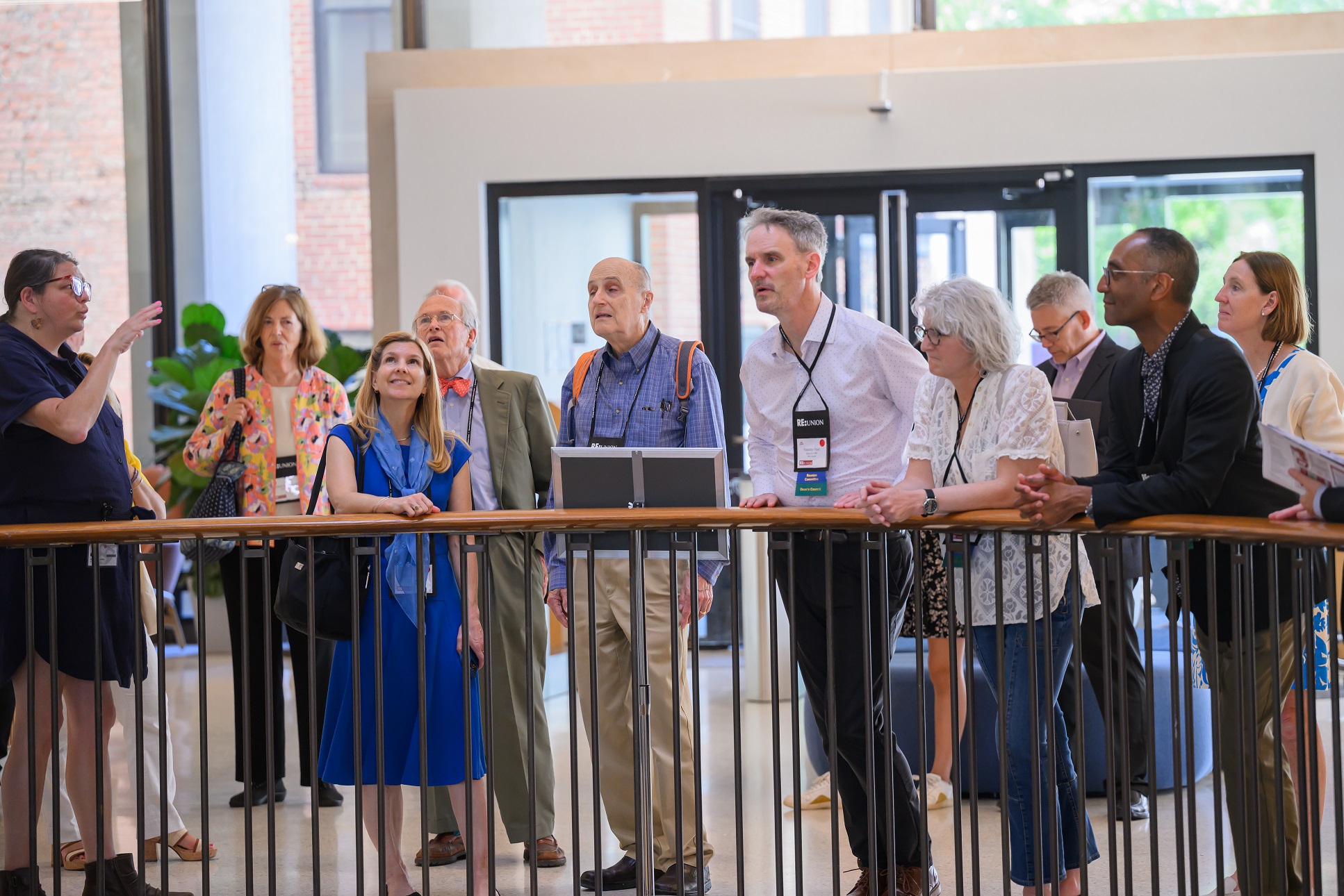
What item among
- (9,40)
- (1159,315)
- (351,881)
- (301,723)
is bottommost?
(351,881)

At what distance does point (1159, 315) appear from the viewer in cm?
306

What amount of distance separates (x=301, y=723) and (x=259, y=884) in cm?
93

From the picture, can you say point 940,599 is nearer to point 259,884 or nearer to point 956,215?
point 259,884

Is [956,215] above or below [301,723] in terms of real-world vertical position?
above

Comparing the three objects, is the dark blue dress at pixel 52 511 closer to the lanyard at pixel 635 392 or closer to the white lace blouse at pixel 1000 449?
the lanyard at pixel 635 392

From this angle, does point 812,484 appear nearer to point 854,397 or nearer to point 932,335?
point 854,397

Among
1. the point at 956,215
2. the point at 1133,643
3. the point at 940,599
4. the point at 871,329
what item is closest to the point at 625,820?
the point at 940,599

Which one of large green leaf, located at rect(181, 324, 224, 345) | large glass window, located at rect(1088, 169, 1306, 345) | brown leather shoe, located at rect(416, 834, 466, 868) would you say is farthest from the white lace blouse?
large green leaf, located at rect(181, 324, 224, 345)

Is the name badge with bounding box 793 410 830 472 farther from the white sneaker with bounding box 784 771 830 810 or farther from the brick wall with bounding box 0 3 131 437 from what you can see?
the brick wall with bounding box 0 3 131 437

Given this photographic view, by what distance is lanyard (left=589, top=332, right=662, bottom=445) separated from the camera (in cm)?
378

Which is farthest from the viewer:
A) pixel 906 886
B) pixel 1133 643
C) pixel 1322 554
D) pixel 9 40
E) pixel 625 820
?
pixel 9 40

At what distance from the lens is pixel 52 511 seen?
140 inches

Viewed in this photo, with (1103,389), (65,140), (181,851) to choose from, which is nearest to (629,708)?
(181,851)

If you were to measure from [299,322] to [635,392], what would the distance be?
1593 millimetres
